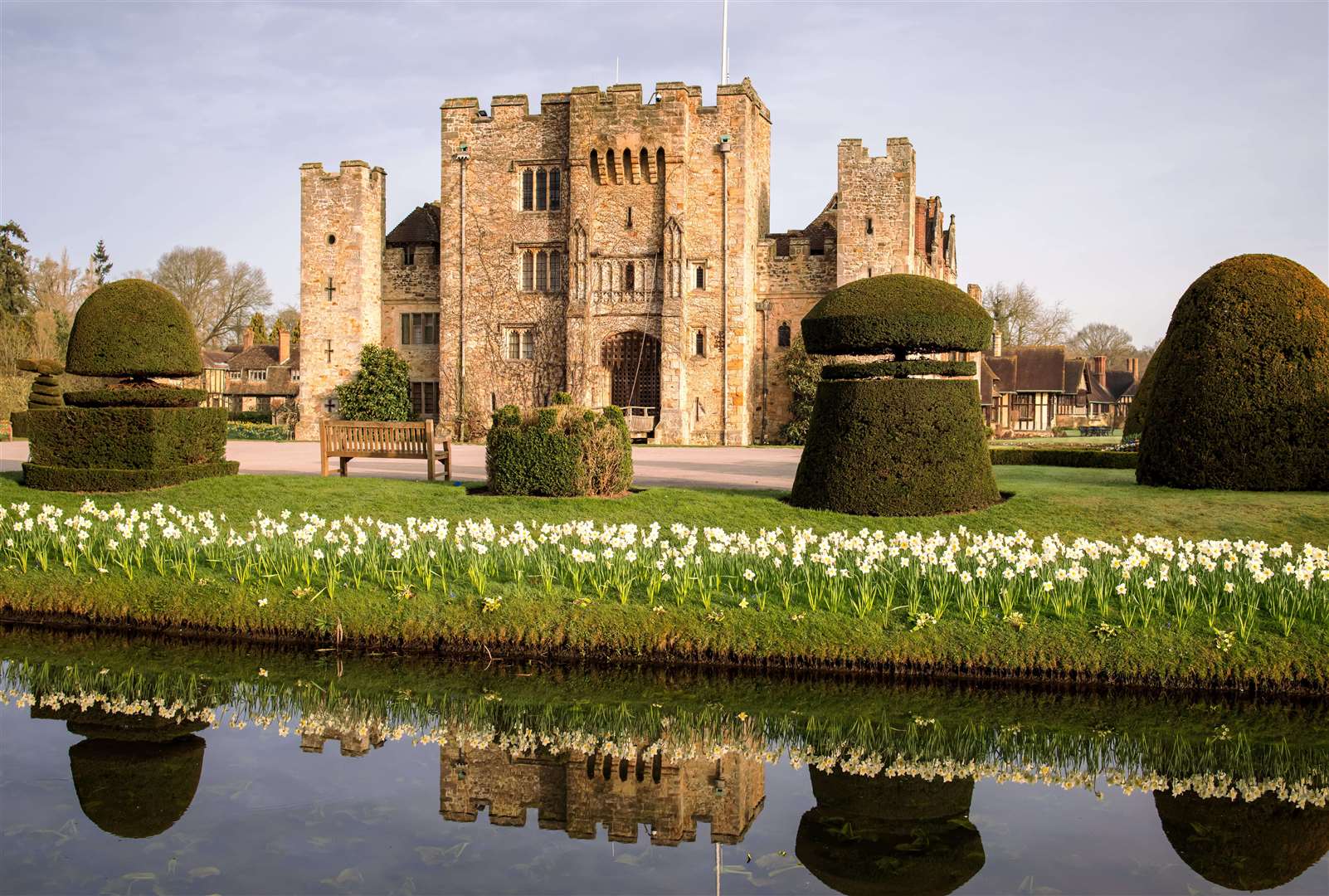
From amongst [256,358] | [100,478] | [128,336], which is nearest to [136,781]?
[100,478]

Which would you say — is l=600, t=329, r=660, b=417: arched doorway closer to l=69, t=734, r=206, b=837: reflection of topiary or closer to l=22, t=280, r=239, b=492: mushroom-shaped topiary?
l=22, t=280, r=239, b=492: mushroom-shaped topiary

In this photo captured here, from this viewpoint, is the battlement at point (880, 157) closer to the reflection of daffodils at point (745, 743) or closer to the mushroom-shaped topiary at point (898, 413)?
the mushroom-shaped topiary at point (898, 413)

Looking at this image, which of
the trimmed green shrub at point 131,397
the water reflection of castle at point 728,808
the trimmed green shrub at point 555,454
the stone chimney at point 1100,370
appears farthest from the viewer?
the stone chimney at point 1100,370

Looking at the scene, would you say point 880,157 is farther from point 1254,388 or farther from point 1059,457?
point 1254,388

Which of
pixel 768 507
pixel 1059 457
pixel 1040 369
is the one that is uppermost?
pixel 1040 369

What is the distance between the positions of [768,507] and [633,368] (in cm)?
2416

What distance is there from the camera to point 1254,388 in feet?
48.0

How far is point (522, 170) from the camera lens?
1523 inches

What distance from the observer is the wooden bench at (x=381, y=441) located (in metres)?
17.8

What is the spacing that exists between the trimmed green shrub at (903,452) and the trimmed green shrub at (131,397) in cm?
960

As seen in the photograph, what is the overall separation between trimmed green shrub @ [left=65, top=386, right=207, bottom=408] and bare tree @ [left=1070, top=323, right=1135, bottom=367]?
319ft

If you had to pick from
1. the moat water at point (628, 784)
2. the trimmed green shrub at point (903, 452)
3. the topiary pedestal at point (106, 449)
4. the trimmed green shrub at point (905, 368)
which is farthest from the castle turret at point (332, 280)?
the moat water at point (628, 784)

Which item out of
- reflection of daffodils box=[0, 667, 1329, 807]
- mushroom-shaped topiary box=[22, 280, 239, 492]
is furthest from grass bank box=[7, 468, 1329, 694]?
mushroom-shaped topiary box=[22, 280, 239, 492]

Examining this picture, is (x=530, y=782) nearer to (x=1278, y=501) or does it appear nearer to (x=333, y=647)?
(x=333, y=647)
